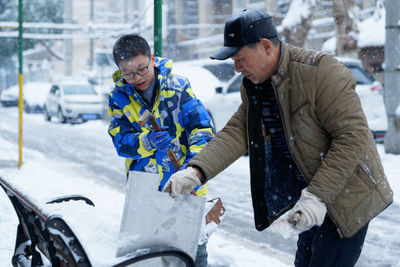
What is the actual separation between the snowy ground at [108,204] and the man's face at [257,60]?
3.29 feet

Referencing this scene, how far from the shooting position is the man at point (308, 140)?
6.85ft

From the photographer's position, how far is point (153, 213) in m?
2.21

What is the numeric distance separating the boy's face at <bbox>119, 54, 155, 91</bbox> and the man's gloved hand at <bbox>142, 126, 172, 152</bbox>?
0.30 metres

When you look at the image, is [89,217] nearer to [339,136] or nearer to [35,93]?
[339,136]

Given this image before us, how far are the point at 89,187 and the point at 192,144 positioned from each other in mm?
5300

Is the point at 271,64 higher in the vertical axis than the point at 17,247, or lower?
higher

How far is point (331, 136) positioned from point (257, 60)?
1.45ft

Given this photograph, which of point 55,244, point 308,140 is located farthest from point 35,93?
point 308,140

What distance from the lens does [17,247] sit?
3752mm

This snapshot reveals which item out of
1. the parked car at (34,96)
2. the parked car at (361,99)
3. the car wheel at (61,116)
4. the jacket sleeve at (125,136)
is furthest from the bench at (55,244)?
the parked car at (34,96)

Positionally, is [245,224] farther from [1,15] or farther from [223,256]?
[1,15]

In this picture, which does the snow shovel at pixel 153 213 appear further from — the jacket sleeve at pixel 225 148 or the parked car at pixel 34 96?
the parked car at pixel 34 96

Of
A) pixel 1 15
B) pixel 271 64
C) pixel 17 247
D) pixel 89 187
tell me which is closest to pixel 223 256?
pixel 17 247

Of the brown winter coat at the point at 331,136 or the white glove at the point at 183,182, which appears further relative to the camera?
the white glove at the point at 183,182
